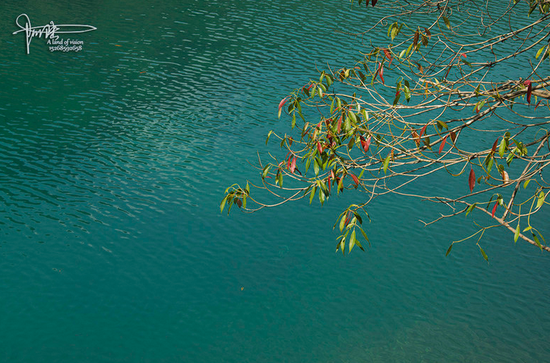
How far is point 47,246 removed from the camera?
13898 millimetres

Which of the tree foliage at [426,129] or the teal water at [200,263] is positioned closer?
the tree foliage at [426,129]

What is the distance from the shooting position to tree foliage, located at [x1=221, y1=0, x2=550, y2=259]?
679 centimetres

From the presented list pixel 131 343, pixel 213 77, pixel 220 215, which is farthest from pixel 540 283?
pixel 213 77

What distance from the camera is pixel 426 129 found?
30.1 feet

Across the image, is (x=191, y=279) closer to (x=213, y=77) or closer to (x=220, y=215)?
(x=220, y=215)
